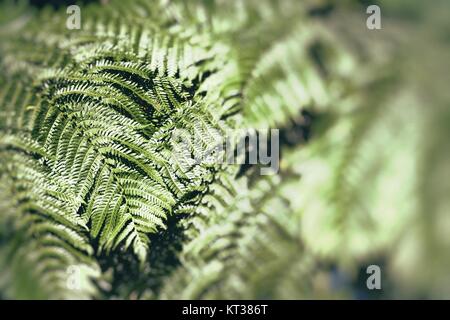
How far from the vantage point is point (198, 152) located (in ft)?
4.24

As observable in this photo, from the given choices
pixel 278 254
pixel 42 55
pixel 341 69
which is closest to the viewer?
pixel 341 69

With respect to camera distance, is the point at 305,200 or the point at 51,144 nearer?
the point at 305,200

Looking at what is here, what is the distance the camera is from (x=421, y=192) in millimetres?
956

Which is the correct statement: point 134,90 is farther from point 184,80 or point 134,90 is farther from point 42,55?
point 42,55

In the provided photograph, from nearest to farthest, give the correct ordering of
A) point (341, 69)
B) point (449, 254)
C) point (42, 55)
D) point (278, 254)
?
point (449, 254) → point (341, 69) → point (278, 254) → point (42, 55)

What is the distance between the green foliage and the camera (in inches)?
40.3

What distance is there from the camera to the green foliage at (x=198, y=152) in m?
1.02

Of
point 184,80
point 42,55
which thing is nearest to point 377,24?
point 184,80

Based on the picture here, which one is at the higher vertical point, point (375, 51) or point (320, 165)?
point (375, 51)

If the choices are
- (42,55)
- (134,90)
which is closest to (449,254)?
(134,90)

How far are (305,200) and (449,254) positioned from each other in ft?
1.14
